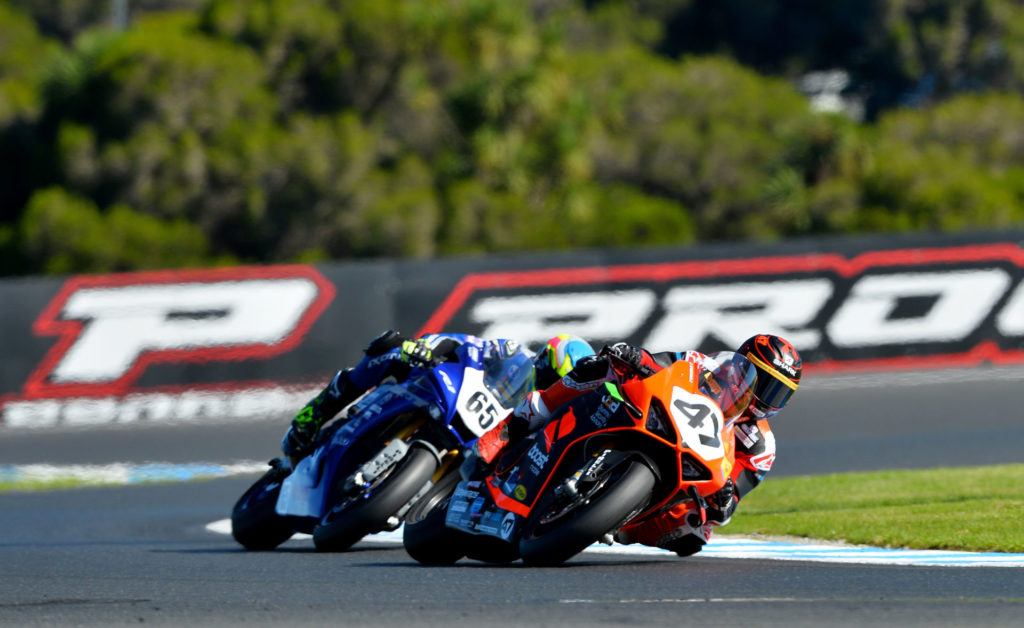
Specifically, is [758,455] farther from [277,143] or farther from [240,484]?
[277,143]

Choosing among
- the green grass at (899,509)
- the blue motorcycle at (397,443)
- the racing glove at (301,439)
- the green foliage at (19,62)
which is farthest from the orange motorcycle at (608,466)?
the green foliage at (19,62)

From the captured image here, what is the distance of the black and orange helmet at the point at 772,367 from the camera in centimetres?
691

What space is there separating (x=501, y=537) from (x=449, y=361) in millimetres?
1728

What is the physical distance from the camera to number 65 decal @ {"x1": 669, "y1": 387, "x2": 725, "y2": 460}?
6523 millimetres

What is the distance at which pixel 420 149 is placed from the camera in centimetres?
2877

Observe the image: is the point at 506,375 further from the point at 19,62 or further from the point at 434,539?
the point at 19,62

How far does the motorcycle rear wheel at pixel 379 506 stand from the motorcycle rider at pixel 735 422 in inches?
29.9

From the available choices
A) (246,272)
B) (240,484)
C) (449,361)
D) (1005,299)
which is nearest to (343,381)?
(449,361)

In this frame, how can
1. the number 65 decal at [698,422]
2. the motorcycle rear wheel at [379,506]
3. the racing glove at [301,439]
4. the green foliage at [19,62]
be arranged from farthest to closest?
the green foliage at [19,62] → the racing glove at [301,439] → the motorcycle rear wheel at [379,506] → the number 65 decal at [698,422]

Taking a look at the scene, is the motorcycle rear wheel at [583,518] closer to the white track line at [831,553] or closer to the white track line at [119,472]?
the white track line at [831,553]

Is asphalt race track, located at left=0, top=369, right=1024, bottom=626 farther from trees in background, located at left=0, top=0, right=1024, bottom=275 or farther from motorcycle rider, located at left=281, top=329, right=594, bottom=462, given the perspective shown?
trees in background, located at left=0, top=0, right=1024, bottom=275

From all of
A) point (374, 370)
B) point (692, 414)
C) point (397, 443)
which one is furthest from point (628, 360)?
point (374, 370)

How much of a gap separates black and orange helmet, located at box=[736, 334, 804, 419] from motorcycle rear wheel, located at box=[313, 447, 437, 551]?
186 centimetres

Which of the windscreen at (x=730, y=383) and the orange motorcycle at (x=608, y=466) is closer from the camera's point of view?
the orange motorcycle at (x=608, y=466)
